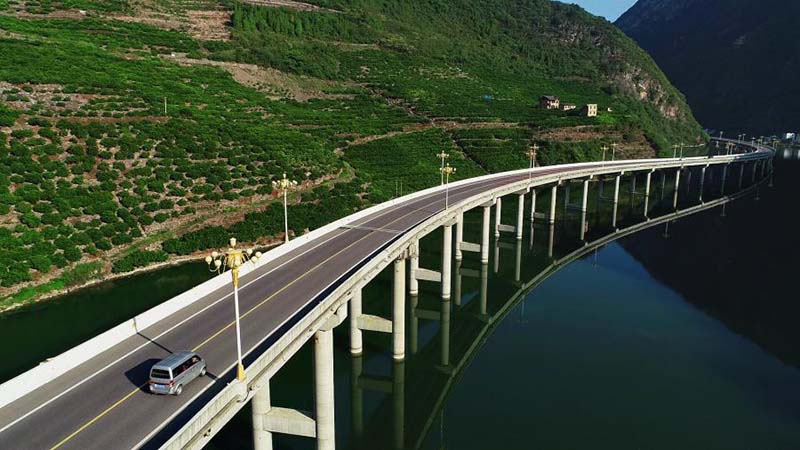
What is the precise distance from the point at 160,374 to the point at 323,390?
1044 cm

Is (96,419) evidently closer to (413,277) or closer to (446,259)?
(413,277)

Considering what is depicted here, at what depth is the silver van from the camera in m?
23.2

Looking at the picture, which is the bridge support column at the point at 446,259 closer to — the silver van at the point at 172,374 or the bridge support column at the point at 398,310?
the bridge support column at the point at 398,310

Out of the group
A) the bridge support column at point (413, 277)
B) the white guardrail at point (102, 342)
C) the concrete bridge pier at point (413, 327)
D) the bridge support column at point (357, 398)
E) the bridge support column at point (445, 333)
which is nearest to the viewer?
the white guardrail at point (102, 342)

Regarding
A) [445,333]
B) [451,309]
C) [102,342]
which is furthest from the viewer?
[451,309]

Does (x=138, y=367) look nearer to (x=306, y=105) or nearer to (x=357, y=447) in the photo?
(x=357, y=447)

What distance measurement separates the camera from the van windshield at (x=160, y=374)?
76.2ft

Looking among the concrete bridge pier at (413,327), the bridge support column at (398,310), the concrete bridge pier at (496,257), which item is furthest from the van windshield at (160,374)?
the concrete bridge pier at (496,257)

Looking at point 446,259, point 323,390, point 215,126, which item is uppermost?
point 215,126

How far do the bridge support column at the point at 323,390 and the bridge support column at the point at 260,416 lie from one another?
10.0 feet

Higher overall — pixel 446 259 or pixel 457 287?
pixel 446 259

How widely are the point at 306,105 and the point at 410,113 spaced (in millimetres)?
28071

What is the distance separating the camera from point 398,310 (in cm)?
4478

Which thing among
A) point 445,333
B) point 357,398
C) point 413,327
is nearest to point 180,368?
point 357,398
